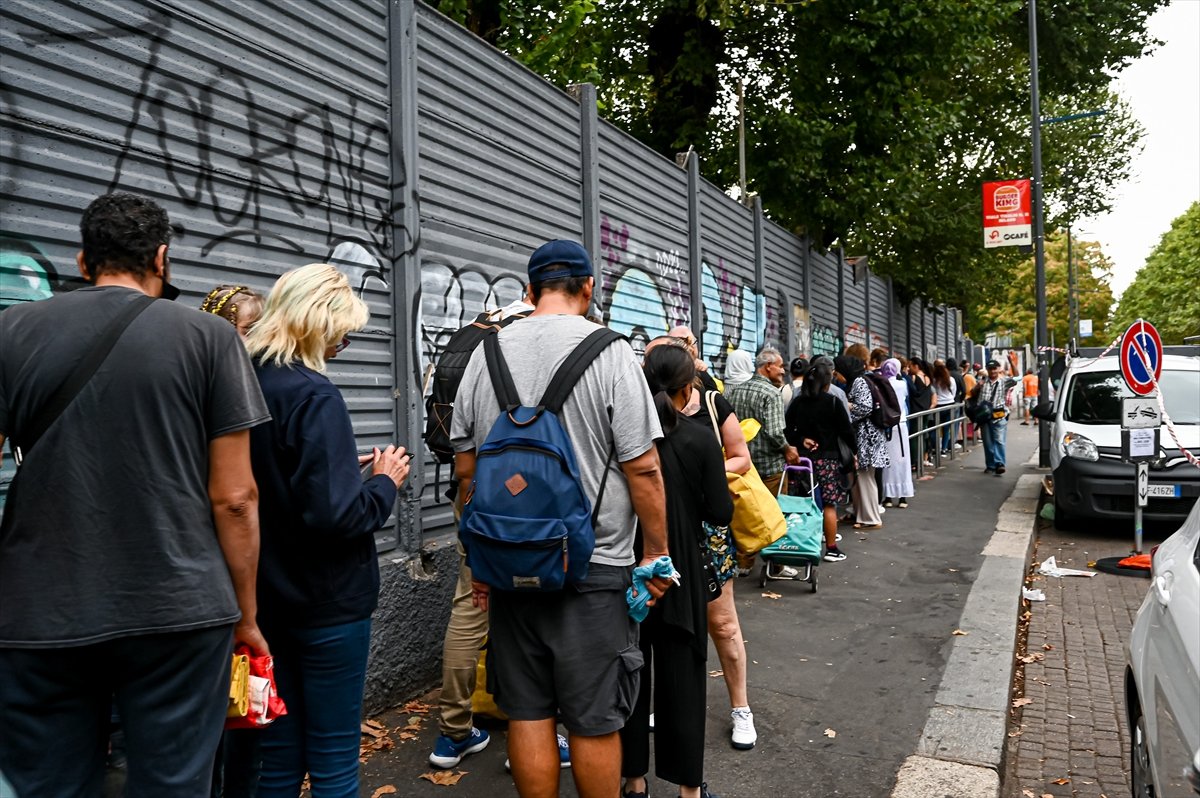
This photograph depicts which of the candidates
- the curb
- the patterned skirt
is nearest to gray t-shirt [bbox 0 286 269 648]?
the curb

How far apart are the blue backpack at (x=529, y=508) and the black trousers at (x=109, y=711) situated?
0.77 m

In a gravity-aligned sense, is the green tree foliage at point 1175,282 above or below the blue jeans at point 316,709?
above

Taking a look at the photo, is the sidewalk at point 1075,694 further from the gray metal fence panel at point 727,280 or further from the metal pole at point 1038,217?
the metal pole at point 1038,217

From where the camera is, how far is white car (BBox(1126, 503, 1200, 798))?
238 cm

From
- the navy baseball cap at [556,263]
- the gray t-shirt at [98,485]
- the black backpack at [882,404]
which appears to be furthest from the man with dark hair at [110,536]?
the black backpack at [882,404]

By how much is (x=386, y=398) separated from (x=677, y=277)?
527 centimetres

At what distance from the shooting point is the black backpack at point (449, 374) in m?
4.24

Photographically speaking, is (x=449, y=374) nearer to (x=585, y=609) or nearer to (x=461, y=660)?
(x=461, y=660)

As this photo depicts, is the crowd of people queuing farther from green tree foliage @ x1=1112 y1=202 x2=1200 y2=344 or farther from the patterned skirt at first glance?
green tree foliage @ x1=1112 y1=202 x2=1200 y2=344

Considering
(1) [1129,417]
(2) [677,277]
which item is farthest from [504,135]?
(1) [1129,417]

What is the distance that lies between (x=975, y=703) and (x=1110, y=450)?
5.97 metres

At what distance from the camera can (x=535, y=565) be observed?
2.73 metres

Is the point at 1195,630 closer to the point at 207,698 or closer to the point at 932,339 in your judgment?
the point at 207,698

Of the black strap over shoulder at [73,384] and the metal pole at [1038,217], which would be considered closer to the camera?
the black strap over shoulder at [73,384]
